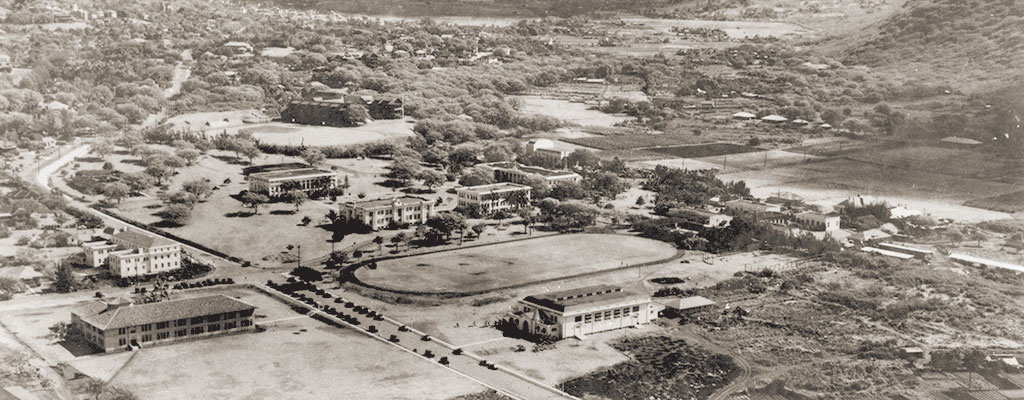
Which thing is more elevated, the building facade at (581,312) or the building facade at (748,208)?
the building facade at (748,208)

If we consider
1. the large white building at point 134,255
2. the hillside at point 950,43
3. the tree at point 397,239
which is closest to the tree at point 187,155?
the large white building at point 134,255

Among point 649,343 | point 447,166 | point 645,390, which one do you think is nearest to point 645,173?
point 447,166

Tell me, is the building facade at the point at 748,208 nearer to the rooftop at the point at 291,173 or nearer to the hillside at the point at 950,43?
the rooftop at the point at 291,173

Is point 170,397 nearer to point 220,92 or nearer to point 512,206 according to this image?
point 512,206

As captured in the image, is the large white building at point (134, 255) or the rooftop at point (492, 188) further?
the rooftop at point (492, 188)

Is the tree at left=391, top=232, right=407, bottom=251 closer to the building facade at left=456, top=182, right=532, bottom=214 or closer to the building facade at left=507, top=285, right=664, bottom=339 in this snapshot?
the building facade at left=456, top=182, right=532, bottom=214

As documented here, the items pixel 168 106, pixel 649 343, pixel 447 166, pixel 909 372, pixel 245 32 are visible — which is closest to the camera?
pixel 909 372
